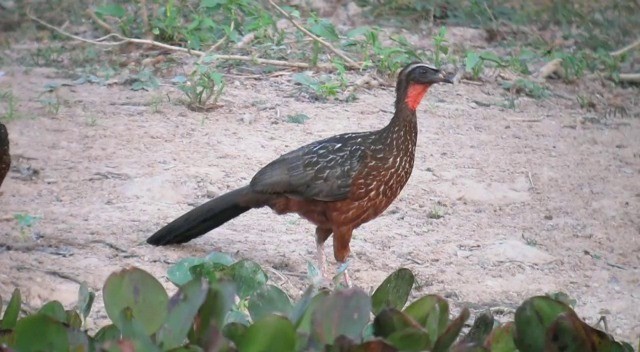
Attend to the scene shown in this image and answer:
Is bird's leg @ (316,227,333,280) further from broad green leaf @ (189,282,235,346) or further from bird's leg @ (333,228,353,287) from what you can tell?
broad green leaf @ (189,282,235,346)

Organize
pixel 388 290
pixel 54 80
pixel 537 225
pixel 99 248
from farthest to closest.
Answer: pixel 54 80 → pixel 537 225 → pixel 99 248 → pixel 388 290

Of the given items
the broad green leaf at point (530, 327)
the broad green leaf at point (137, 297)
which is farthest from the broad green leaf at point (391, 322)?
the broad green leaf at point (137, 297)

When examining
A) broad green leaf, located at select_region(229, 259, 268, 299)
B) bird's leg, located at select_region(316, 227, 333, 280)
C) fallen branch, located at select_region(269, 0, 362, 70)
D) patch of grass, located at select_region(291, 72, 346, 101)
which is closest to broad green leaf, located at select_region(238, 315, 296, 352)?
broad green leaf, located at select_region(229, 259, 268, 299)

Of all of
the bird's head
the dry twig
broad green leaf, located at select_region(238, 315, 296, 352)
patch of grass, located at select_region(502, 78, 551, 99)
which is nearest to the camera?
broad green leaf, located at select_region(238, 315, 296, 352)

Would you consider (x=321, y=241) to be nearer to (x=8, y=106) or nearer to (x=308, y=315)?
(x=8, y=106)

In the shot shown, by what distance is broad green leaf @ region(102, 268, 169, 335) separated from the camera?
2.73 m

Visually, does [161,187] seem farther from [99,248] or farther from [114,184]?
[99,248]

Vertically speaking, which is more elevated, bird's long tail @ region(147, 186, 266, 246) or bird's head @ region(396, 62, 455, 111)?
bird's head @ region(396, 62, 455, 111)

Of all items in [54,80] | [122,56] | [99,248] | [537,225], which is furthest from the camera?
[122,56]

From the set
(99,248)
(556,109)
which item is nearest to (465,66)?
(556,109)

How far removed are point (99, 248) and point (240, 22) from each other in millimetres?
4453

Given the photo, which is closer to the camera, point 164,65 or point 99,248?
point 99,248

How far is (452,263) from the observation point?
20.6 ft

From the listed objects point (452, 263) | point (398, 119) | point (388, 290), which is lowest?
point (452, 263)
